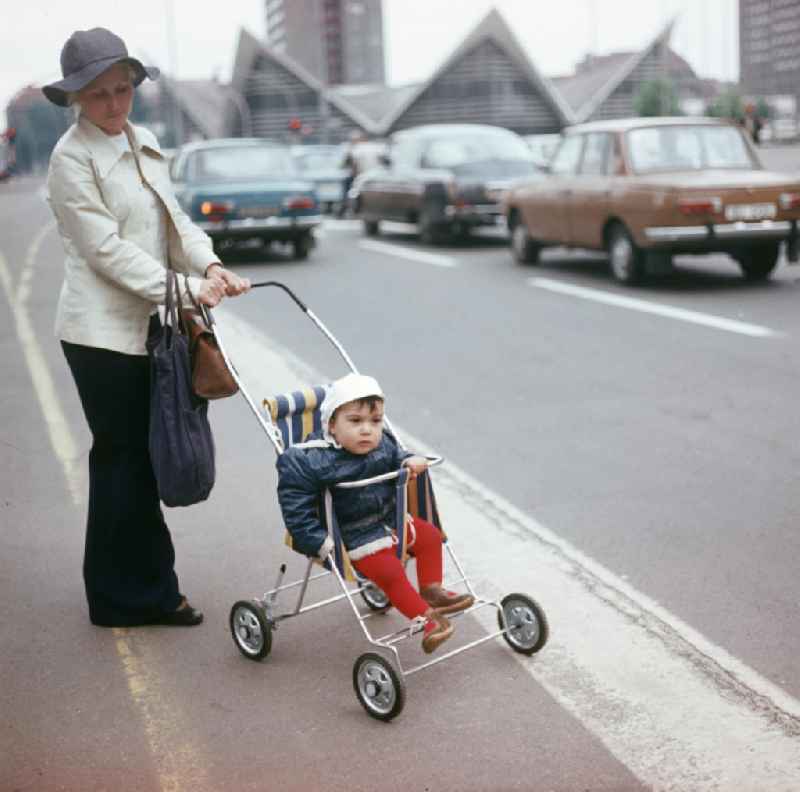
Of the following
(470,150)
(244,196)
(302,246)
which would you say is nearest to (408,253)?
(302,246)

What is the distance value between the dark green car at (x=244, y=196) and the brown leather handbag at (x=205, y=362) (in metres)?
13.6

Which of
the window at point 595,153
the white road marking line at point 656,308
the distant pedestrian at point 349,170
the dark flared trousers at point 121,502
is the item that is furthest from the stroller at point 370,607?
the distant pedestrian at point 349,170

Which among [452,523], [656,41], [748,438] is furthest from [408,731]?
[656,41]

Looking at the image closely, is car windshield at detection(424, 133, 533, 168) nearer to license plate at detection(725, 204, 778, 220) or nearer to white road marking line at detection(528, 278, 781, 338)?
white road marking line at detection(528, 278, 781, 338)

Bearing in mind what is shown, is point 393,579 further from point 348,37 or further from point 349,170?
point 348,37

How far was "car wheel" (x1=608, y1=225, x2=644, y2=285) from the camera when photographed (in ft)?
45.5

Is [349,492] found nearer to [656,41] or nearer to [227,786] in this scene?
[227,786]

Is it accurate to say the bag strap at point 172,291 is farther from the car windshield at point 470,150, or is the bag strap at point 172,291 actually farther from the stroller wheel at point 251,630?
the car windshield at point 470,150

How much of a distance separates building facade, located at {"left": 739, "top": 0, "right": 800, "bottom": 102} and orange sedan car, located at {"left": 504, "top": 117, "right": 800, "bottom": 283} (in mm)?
12944

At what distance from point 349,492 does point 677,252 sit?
10.1 metres

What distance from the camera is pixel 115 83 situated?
13.9 ft

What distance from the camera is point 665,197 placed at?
1320 centimetres

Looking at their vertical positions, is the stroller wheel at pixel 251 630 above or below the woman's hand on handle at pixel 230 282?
below

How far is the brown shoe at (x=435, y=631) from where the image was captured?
392 cm
